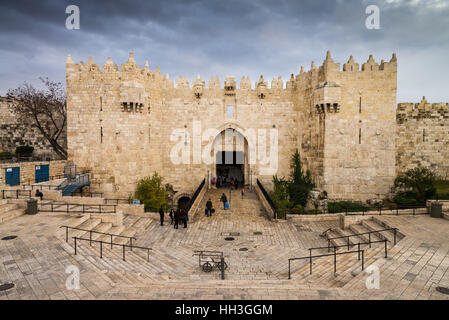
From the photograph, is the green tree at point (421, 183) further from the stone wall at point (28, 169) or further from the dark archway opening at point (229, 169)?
the stone wall at point (28, 169)

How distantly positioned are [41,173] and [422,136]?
31439mm

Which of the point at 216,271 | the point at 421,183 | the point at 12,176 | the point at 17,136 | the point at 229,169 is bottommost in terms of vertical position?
the point at 216,271

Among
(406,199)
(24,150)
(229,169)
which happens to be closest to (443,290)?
(406,199)

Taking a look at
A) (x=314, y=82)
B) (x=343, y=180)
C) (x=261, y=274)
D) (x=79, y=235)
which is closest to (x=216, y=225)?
(x=261, y=274)

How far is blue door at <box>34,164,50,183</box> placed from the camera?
19844 millimetres

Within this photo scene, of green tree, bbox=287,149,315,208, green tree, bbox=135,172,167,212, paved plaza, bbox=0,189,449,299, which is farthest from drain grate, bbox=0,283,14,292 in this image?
green tree, bbox=287,149,315,208

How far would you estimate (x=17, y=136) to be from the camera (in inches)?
1057

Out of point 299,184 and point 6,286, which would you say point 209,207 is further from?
point 6,286

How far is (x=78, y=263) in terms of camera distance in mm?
8625

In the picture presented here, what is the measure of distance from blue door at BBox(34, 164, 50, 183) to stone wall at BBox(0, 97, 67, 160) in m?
7.58

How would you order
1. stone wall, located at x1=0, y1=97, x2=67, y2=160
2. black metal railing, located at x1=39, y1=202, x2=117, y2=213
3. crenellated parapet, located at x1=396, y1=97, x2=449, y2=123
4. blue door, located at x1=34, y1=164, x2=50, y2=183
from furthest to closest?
stone wall, located at x1=0, y1=97, x2=67, y2=160, crenellated parapet, located at x1=396, y1=97, x2=449, y2=123, blue door, located at x1=34, y1=164, x2=50, y2=183, black metal railing, located at x1=39, y1=202, x2=117, y2=213

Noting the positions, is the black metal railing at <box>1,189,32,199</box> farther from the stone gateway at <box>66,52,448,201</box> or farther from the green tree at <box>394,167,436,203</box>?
the green tree at <box>394,167,436,203</box>

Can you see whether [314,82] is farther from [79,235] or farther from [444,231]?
[79,235]
